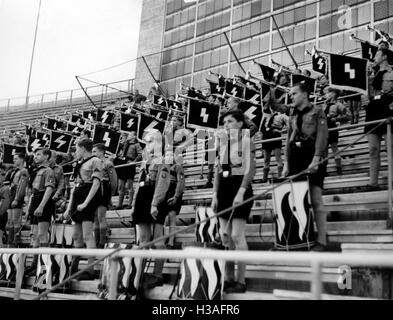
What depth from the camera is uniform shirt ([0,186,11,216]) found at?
900cm

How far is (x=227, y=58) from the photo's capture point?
24.7 m

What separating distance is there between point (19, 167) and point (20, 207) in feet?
2.46

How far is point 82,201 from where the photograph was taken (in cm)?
676

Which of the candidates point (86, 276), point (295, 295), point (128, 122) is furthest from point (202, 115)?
point (295, 295)

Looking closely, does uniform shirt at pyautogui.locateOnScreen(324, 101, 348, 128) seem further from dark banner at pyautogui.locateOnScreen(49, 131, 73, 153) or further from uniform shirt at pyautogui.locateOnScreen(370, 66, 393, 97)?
dark banner at pyautogui.locateOnScreen(49, 131, 73, 153)

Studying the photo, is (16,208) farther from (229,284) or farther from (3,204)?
(229,284)

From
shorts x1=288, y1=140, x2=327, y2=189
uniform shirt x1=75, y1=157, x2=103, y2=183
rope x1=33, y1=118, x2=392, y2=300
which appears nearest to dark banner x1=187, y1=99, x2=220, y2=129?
uniform shirt x1=75, y1=157, x2=103, y2=183

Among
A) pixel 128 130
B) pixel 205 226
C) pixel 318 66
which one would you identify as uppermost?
pixel 318 66

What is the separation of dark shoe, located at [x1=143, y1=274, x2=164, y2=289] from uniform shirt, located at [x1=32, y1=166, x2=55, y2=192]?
327 cm

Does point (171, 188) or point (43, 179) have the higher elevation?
point (43, 179)

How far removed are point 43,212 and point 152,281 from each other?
3206 millimetres

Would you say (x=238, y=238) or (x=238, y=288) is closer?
(x=238, y=288)

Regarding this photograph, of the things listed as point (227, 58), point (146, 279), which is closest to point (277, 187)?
point (146, 279)
